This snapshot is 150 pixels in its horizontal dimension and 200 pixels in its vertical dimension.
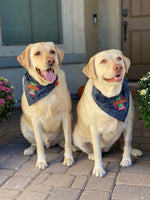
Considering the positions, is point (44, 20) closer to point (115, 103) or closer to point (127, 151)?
point (115, 103)

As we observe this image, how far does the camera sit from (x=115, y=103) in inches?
97.0

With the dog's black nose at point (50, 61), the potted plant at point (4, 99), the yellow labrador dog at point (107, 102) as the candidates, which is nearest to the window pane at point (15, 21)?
the potted plant at point (4, 99)

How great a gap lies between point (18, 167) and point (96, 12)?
5459mm

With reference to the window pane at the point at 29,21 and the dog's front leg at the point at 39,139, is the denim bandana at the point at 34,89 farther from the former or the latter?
the window pane at the point at 29,21

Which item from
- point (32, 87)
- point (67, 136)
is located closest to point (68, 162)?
point (67, 136)

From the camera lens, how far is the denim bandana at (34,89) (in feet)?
8.71

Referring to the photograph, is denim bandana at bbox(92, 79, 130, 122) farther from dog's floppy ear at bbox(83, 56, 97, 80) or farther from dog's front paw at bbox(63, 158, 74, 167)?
dog's front paw at bbox(63, 158, 74, 167)

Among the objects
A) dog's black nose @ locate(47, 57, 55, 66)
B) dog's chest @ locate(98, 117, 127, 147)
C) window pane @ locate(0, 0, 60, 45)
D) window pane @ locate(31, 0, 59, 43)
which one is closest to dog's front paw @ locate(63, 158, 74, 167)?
dog's chest @ locate(98, 117, 127, 147)

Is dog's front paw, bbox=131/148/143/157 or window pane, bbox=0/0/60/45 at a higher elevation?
window pane, bbox=0/0/60/45

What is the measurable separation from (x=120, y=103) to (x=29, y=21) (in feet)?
13.3

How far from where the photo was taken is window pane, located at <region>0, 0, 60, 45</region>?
5.38m

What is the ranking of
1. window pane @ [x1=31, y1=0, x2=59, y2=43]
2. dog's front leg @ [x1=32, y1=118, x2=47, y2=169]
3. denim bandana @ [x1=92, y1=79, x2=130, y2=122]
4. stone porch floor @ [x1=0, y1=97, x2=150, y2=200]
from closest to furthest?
stone porch floor @ [x1=0, y1=97, x2=150, y2=200], denim bandana @ [x1=92, y1=79, x2=130, y2=122], dog's front leg @ [x1=32, y1=118, x2=47, y2=169], window pane @ [x1=31, y1=0, x2=59, y2=43]

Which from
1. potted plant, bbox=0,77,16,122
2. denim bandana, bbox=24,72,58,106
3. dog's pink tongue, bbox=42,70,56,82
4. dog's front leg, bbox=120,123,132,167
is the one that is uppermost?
dog's pink tongue, bbox=42,70,56,82

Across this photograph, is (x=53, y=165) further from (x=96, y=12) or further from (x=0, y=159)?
(x=96, y=12)
